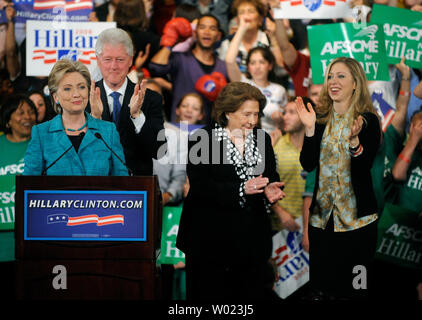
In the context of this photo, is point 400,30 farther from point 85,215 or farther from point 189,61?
point 85,215

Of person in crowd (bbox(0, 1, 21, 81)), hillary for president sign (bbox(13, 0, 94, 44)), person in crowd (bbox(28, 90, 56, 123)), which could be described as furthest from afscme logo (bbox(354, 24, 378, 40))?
person in crowd (bbox(0, 1, 21, 81))

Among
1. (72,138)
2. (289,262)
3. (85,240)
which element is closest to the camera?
(85,240)

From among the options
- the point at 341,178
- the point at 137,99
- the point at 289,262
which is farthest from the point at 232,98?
the point at 289,262

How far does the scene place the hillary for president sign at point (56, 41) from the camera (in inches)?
189

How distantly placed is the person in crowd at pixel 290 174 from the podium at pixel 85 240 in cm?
174

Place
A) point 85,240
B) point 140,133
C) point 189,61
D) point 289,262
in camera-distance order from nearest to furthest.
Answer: point 85,240 → point 140,133 → point 289,262 → point 189,61

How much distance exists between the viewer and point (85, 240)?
3580 mm

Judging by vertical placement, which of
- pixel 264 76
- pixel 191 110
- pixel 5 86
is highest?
pixel 264 76

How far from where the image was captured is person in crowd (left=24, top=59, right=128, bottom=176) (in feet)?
13.0

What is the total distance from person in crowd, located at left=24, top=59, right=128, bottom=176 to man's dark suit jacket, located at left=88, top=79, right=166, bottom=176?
0.17 m

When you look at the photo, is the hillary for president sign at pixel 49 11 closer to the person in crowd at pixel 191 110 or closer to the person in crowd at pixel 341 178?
the person in crowd at pixel 191 110

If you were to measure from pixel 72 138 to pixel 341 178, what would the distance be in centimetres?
175

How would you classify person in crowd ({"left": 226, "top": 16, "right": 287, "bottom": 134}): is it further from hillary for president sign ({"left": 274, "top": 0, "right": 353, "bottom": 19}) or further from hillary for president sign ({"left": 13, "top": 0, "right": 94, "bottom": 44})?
hillary for president sign ({"left": 13, "top": 0, "right": 94, "bottom": 44})
